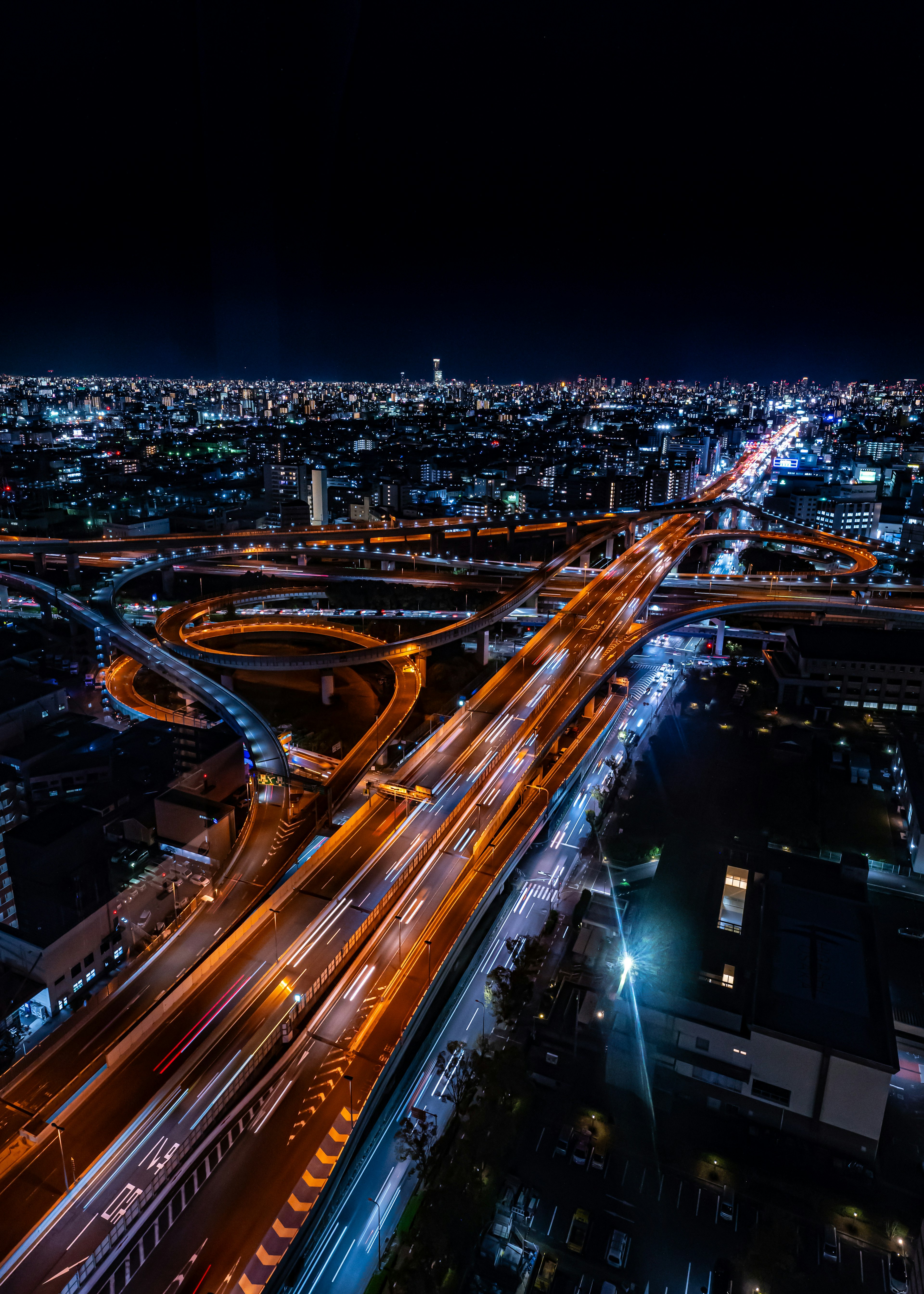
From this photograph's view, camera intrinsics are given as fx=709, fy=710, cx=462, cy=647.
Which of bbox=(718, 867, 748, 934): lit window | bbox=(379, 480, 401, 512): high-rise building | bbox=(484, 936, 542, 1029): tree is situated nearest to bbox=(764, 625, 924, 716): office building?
bbox=(718, 867, 748, 934): lit window

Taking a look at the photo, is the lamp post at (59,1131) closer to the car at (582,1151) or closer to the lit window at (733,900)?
the car at (582,1151)

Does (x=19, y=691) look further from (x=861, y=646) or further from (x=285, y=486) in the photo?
(x=285, y=486)

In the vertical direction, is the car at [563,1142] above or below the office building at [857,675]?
below

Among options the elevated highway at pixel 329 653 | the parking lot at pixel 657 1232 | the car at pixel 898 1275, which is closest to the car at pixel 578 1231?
the parking lot at pixel 657 1232

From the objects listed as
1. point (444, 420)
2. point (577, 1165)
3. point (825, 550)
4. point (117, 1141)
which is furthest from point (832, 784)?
point (444, 420)

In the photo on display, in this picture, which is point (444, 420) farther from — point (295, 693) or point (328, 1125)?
point (328, 1125)

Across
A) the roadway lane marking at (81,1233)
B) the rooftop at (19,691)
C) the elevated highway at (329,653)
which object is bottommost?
the roadway lane marking at (81,1233)
